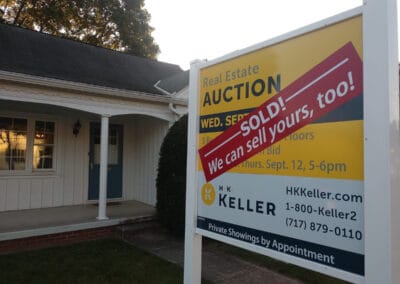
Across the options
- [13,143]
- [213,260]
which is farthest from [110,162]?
[213,260]

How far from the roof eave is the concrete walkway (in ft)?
9.52

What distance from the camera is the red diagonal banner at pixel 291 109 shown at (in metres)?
1.74

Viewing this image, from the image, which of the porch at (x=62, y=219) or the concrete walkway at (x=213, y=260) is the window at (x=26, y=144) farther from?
the concrete walkway at (x=213, y=260)

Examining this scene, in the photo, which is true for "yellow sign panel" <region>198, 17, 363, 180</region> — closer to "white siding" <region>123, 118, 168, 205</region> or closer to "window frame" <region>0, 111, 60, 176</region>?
"white siding" <region>123, 118, 168, 205</region>

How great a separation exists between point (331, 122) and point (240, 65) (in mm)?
880

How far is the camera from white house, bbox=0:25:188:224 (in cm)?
613

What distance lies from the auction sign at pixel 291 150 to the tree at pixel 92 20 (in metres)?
17.1

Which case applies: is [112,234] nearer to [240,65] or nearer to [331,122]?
[240,65]

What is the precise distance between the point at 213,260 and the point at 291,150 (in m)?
3.72

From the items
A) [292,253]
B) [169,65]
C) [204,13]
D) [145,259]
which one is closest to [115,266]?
[145,259]

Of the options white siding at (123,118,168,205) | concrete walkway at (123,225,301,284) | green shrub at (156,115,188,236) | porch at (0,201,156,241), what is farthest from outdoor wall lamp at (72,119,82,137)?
concrete walkway at (123,225,301,284)

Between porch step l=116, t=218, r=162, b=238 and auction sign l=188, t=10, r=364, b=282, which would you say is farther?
porch step l=116, t=218, r=162, b=238

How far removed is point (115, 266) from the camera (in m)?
4.80

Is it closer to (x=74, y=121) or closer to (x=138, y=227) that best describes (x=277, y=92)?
(x=138, y=227)
